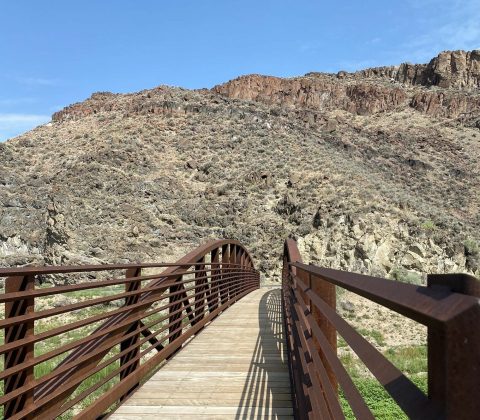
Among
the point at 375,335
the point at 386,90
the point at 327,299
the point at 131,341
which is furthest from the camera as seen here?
the point at 386,90

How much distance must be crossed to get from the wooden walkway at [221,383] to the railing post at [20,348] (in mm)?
1361

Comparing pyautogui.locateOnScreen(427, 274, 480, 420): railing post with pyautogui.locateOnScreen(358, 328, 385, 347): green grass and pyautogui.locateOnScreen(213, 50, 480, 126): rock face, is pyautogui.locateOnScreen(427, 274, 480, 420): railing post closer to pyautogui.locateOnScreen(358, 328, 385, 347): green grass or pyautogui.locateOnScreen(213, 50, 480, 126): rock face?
pyautogui.locateOnScreen(358, 328, 385, 347): green grass

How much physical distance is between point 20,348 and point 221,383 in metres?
2.69

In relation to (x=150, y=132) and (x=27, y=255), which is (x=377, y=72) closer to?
(x=150, y=132)

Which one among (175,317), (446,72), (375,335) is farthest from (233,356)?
(446,72)

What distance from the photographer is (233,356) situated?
634cm

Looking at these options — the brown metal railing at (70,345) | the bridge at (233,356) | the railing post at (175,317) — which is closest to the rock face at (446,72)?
the bridge at (233,356)

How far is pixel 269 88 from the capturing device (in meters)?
75.4

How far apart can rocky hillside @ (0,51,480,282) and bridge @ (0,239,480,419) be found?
20942 millimetres

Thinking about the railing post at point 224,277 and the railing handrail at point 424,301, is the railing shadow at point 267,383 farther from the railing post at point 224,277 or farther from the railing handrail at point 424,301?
the railing post at point 224,277

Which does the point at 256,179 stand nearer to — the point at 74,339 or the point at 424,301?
the point at 74,339

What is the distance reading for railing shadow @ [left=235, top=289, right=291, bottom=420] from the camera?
416cm

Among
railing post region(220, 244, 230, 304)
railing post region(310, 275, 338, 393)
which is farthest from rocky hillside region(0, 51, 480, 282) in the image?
railing post region(310, 275, 338, 393)

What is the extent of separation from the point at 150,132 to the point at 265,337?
144 ft
